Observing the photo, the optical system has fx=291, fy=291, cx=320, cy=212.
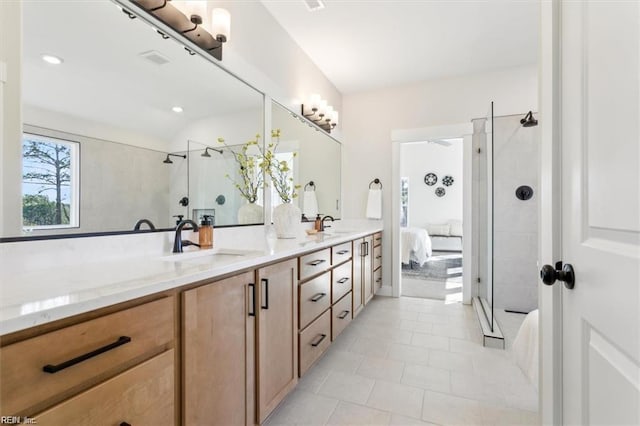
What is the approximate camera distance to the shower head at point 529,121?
288cm

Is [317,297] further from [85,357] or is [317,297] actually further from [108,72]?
[108,72]

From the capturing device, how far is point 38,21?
1.03 meters

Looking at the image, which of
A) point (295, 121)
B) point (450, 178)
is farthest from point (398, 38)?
Answer: point (450, 178)

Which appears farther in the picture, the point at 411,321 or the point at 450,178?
the point at 450,178

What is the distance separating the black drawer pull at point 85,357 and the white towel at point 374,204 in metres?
3.23

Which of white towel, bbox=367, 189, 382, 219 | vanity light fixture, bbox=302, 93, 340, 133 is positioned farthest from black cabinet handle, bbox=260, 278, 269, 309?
white towel, bbox=367, 189, 382, 219

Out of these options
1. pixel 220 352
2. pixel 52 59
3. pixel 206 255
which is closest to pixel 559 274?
pixel 220 352

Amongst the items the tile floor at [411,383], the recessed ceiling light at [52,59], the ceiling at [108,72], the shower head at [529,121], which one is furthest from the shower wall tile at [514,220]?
the recessed ceiling light at [52,59]

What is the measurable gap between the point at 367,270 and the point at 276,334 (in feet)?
5.89

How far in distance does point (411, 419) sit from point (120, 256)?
1.64 metres

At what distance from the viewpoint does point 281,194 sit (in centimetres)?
251

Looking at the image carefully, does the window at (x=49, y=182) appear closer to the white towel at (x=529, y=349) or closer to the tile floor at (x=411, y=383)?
the tile floor at (x=411, y=383)

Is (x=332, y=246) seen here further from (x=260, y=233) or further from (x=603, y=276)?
(x=603, y=276)

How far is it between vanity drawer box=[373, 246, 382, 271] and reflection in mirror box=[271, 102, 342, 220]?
2.21 ft
